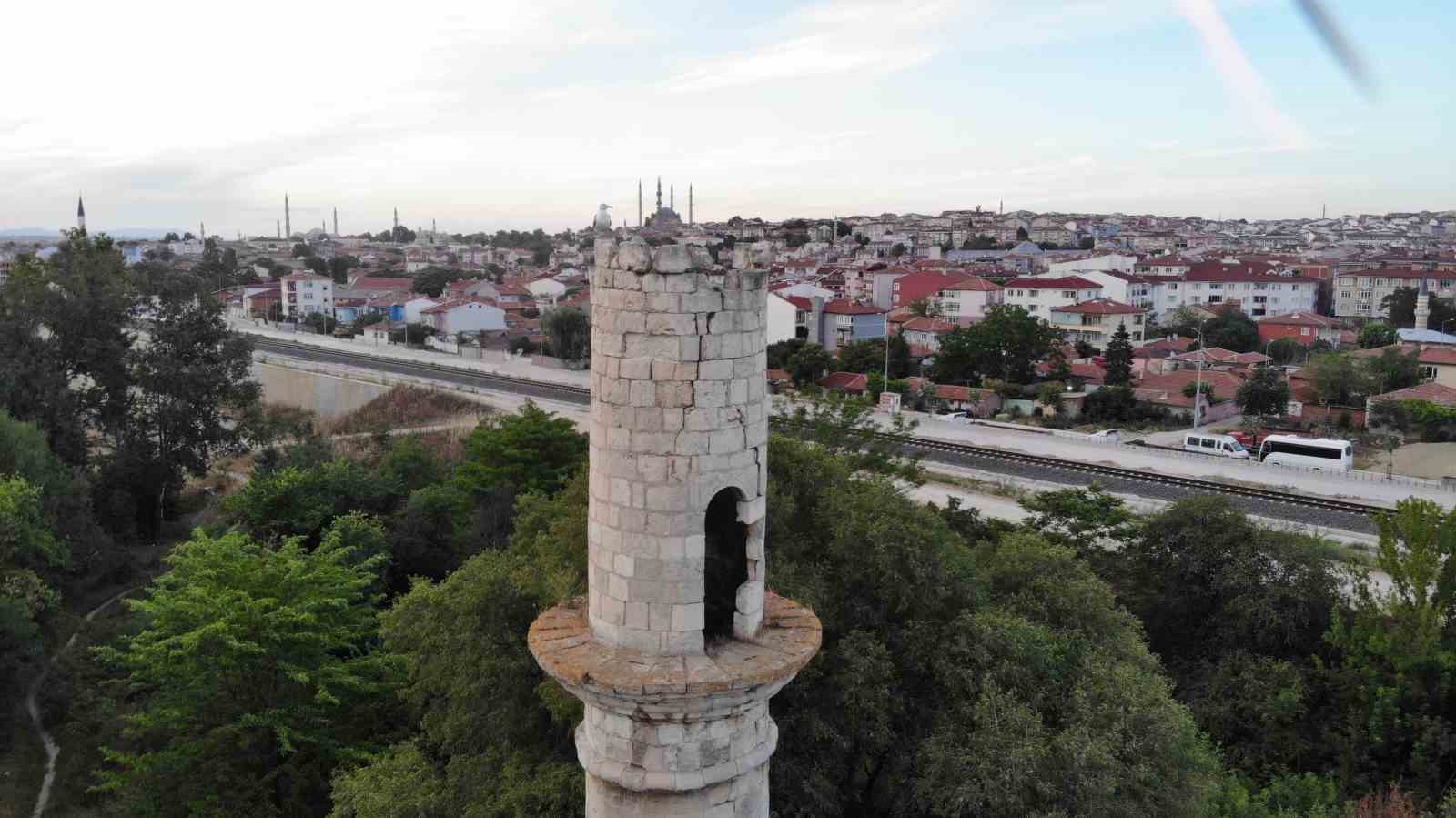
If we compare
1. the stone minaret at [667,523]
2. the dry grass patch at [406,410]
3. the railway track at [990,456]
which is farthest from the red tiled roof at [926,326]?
the stone minaret at [667,523]

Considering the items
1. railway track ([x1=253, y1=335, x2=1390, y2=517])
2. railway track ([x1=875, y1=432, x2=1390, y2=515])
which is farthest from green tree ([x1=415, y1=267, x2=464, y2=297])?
railway track ([x1=875, y1=432, x2=1390, y2=515])

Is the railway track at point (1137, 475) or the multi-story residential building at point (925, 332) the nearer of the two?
the railway track at point (1137, 475)

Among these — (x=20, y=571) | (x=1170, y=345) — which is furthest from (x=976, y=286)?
(x=20, y=571)

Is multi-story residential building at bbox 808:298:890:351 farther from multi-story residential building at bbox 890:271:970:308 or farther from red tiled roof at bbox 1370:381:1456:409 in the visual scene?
red tiled roof at bbox 1370:381:1456:409

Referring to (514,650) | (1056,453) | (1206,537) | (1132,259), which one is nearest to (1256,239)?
(1132,259)

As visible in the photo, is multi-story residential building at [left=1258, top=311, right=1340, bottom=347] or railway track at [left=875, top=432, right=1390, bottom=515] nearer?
railway track at [left=875, top=432, right=1390, bottom=515]

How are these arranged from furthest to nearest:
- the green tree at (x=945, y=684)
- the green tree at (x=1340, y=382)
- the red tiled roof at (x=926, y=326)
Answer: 1. the red tiled roof at (x=926, y=326)
2. the green tree at (x=1340, y=382)
3. the green tree at (x=945, y=684)

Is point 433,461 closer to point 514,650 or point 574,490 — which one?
point 574,490

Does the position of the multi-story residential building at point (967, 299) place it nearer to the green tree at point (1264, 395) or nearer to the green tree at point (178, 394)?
the green tree at point (1264, 395)
